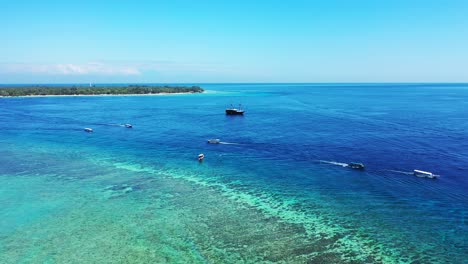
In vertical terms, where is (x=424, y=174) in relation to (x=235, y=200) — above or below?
above

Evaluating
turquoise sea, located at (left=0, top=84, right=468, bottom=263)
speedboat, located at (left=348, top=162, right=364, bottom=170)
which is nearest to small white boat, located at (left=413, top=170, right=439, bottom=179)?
turquoise sea, located at (left=0, top=84, right=468, bottom=263)

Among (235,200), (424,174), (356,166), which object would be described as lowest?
(235,200)

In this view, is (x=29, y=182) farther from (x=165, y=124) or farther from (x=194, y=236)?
(x=165, y=124)

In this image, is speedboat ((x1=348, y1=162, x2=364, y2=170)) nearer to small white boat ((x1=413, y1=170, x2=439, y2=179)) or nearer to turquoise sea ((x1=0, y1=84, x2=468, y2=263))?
turquoise sea ((x1=0, y1=84, x2=468, y2=263))

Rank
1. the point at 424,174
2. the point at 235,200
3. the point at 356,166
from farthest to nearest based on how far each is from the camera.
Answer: the point at 356,166 < the point at 424,174 < the point at 235,200

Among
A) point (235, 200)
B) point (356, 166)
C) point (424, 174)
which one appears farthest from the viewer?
point (356, 166)

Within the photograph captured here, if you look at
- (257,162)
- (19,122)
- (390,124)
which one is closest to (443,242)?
(257,162)

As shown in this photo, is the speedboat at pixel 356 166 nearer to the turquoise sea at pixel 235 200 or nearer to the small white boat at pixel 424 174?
the turquoise sea at pixel 235 200

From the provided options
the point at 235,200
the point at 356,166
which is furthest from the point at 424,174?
the point at 235,200

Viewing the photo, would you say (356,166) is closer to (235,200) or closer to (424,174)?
(424,174)

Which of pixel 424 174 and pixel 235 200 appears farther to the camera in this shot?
pixel 424 174
